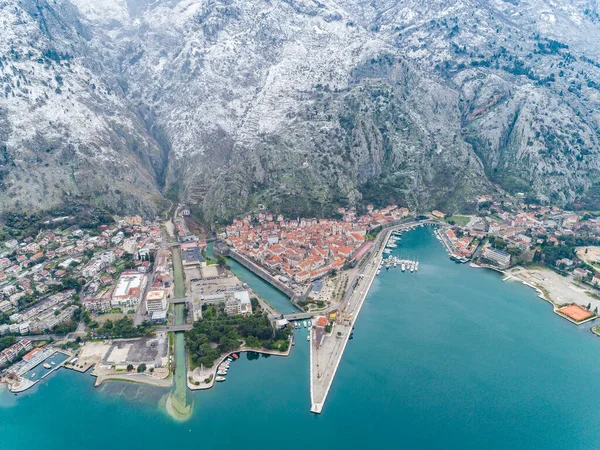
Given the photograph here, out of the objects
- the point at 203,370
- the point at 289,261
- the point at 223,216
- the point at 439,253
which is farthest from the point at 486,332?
the point at 223,216

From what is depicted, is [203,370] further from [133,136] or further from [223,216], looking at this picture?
[133,136]

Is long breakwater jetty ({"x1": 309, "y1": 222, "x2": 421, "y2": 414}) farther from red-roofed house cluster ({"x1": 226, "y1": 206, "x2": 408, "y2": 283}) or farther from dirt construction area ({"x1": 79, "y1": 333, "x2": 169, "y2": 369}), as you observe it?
dirt construction area ({"x1": 79, "y1": 333, "x2": 169, "y2": 369})

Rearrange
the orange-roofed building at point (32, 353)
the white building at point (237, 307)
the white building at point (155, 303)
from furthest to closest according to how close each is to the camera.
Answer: the white building at point (155, 303)
the white building at point (237, 307)
the orange-roofed building at point (32, 353)

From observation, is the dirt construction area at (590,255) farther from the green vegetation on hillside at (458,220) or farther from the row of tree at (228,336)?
the row of tree at (228,336)

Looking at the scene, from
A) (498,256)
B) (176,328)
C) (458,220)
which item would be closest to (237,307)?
(176,328)

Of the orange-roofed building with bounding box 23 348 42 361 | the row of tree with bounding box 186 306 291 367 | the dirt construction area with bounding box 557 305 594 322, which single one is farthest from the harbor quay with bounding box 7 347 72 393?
the dirt construction area with bounding box 557 305 594 322

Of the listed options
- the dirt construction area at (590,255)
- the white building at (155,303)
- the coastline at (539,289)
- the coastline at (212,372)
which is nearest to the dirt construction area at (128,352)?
the coastline at (212,372)
